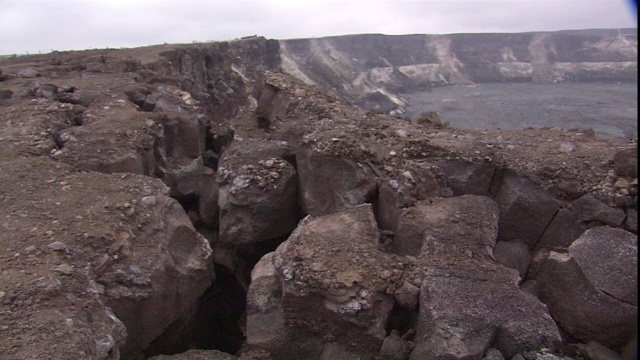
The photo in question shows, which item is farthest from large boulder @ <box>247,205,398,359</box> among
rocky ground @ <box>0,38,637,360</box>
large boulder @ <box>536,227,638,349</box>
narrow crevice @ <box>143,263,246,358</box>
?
large boulder @ <box>536,227,638,349</box>

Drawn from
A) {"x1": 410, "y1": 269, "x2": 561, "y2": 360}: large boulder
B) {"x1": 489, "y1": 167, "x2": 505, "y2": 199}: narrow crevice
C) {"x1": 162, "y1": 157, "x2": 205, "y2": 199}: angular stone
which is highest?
{"x1": 489, "y1": 167, "x2": 505, "y2": 199}: narrow crevice

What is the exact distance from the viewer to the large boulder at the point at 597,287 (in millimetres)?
3994

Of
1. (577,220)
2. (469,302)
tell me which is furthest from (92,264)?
(577,220)

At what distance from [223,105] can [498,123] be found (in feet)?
41.1

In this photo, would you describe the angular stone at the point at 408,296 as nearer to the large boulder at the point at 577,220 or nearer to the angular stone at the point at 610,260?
the angular stone at the point at 610,260

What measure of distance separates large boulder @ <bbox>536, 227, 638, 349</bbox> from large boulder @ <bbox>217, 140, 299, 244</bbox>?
11.1 ft

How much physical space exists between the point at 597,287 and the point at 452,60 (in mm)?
52063

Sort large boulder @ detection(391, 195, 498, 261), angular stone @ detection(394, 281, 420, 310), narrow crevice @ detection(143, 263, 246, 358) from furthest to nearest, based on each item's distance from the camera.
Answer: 1. narrow crevice @ detection(143, 263, 246, 358)
2. large boulder @ detection(391, 195, 498, 261)
3. angular stone @ detection(394, 281, 420, 310)

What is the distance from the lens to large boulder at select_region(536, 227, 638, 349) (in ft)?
13.1

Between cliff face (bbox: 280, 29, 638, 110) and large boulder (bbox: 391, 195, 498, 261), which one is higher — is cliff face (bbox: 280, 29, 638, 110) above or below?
above

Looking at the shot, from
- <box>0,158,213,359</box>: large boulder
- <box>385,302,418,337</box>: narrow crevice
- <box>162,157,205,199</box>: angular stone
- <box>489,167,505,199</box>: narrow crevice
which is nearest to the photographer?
<box>0,158,213,359</box>: large boulder

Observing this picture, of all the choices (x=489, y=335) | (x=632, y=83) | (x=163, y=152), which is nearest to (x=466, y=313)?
(x=489, y=335)

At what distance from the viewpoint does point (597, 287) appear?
411 centimetres

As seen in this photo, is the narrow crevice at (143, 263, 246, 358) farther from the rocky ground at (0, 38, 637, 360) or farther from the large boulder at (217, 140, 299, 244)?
the large boulder at (217, 140, 299, 244)
